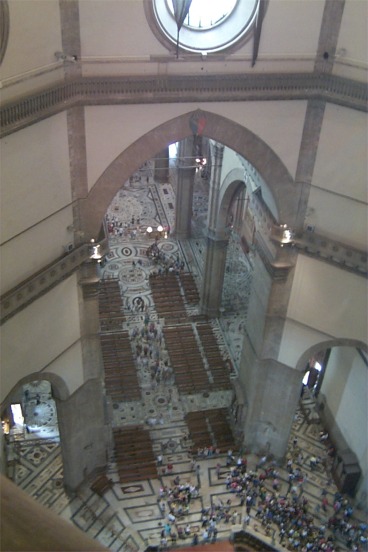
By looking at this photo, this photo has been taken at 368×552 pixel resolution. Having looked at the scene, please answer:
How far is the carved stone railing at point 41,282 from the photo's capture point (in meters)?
15.8

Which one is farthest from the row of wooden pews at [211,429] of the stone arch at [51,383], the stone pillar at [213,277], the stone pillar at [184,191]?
the stone pillar at [184,191]

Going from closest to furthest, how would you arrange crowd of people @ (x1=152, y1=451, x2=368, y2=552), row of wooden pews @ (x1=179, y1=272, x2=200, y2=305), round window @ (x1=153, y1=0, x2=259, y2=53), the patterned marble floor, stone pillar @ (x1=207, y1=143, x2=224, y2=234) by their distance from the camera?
1. round window @ (x1=153, y1=0, x2=259, y2=53)
2. crowd of people @ (x1=152, y1=451, x2=368, y2=552)
3. the patterned marble floor
4. stone pillar @ (x1=207, y1=143, x2=224, y2=234)
5. row of wooden pews @ (x1=179, y1=272, x2=200, y2=305)

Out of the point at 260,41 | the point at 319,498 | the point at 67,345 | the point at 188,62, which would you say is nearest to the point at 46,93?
the point at 188,62

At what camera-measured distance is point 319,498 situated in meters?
23.5

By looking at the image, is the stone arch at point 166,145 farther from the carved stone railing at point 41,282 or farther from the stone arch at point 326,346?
the stone arch at point 326,346

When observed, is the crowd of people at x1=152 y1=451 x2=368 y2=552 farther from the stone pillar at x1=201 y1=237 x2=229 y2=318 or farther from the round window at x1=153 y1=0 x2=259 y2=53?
the round window at x1=153 y1=0 x2=259 y2=53

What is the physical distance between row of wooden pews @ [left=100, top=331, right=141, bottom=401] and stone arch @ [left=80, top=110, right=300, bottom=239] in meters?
11.0

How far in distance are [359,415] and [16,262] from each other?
14.1 meters

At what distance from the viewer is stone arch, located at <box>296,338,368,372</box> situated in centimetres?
2045

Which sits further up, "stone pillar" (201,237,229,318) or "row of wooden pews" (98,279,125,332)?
"stone pillar" (201,237,229,318)

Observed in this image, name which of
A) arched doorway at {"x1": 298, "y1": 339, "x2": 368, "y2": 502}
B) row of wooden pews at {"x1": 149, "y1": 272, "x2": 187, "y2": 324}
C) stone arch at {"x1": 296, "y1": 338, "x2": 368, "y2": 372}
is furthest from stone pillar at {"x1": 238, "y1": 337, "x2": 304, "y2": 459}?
row of wooden pews at {"x1": 149, "y1": 272, "x2": 187, "y2": 324}

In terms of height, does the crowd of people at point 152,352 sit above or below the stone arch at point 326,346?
below

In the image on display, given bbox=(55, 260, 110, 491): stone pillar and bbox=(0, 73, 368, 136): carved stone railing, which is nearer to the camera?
bbox=(0, 73, 368, 136): carved stone railing

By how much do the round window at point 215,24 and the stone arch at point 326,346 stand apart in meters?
10.1
